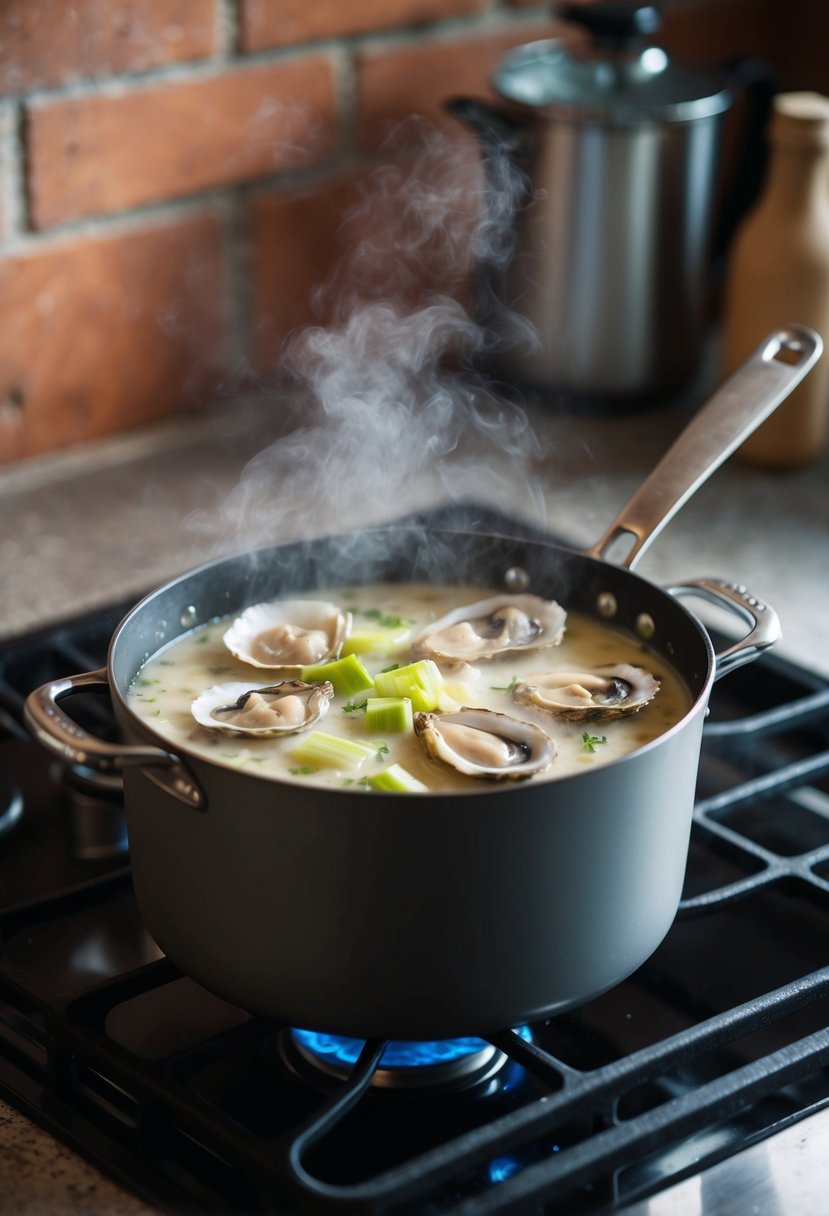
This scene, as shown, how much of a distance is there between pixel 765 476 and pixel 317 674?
843mm

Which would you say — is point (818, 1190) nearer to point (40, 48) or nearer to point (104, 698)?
point (104, 698)

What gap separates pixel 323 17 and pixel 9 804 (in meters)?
0.94

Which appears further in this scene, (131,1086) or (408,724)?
(408,724)

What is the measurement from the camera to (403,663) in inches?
41.0

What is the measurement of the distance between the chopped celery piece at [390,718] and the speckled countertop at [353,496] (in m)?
0.50

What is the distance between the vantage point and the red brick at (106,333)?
5.01 feet

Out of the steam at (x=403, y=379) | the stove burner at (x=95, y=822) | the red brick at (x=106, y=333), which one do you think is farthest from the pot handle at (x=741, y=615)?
the red brick at (x=106, y=333)

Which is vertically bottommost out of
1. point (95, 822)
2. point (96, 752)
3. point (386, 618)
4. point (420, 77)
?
point (95, 822)

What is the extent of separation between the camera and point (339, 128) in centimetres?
170

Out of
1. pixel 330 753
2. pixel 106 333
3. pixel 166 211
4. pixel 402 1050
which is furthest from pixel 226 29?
pixel 402 1050

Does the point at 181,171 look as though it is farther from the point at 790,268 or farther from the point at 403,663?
the point at 403,663

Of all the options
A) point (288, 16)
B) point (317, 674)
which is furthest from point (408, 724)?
point (288, 16)

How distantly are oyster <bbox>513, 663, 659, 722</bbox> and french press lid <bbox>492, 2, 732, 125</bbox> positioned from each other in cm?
79

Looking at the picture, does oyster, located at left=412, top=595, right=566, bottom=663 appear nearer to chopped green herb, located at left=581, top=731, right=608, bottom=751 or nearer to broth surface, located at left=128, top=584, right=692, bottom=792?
broth surface, located at left=128, top=584, right=692, bottom=792
